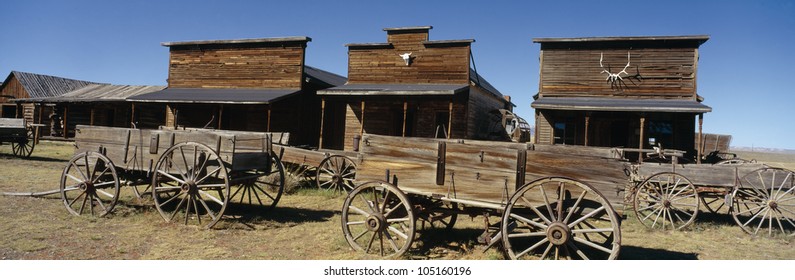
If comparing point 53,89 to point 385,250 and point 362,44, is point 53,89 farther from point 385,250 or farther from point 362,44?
point 385,250

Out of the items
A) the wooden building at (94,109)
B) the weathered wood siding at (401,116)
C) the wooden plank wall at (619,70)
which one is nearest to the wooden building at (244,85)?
the weathered wood siding at (401,116)

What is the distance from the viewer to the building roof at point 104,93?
23.8m

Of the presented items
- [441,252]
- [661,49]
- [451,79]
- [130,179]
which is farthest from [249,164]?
[661,49]

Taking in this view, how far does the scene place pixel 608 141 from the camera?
17.9 metres

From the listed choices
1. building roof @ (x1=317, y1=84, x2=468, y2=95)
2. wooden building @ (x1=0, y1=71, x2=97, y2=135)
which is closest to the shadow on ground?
building roof @ (x1=317, y1=84, x2=468, y2=95)

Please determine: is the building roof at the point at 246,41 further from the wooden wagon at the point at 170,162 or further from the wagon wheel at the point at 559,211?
the wagon wheel at the point at 559,211

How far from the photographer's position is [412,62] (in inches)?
697

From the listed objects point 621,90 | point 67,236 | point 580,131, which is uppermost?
point 621,90

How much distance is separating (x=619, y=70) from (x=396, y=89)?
968 centimetres

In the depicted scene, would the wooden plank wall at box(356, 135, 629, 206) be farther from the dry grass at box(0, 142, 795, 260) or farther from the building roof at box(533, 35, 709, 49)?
the building roof at box(533, 35, 709, 49)

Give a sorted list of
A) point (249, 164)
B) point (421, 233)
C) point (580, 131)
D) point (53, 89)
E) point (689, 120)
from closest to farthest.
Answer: point (421, 233), point (249, 164), point (689, 120), point (580, 131), point (53, 89)

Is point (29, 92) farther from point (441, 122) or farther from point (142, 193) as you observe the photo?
point (441, 122)

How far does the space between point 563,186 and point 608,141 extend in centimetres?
1541

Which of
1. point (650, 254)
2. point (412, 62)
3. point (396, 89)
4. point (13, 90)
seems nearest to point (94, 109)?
point (13, 90)
